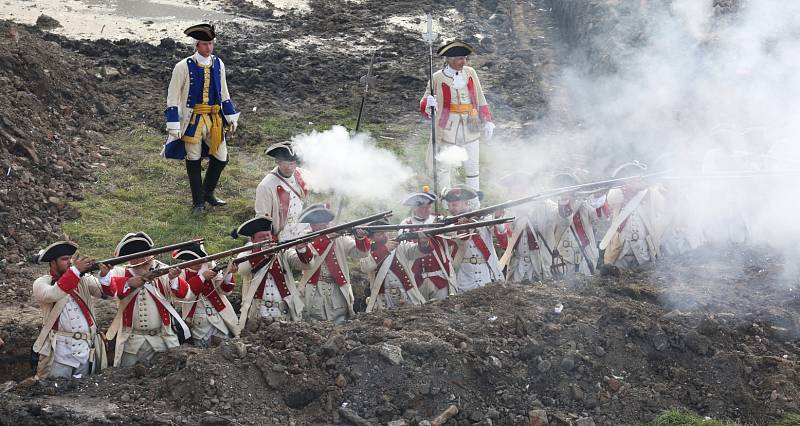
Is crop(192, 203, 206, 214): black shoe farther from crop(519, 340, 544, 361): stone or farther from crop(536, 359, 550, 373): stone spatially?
crop(536, 359, 550, 373): stone

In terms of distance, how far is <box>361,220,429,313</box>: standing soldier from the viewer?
1035cm

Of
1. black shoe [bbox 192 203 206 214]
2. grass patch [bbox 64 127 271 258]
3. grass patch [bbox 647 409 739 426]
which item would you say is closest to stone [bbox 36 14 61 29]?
grass patch [bbox 64 127 271 258]

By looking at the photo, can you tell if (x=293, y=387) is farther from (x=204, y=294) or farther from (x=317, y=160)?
(x=317, y=160)

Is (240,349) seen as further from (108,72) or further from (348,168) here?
(108,72)

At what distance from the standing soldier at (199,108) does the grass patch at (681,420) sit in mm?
7217

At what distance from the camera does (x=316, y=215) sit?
10.1m

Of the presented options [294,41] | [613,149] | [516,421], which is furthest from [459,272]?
[294,41]

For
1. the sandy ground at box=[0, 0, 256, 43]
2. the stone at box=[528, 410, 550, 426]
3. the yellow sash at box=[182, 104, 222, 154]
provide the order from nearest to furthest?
the stone at box=[528, 410, 550, 426], the yellow sash at box=[182, 104, 222, 154], the sandy ground at box=[0, 0, 256, 43]

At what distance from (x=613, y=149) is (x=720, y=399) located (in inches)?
Answer: 339

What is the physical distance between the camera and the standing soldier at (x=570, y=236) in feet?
37.2

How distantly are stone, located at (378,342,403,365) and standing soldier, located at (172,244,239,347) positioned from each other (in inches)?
80.5

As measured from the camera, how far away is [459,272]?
10.9 meters

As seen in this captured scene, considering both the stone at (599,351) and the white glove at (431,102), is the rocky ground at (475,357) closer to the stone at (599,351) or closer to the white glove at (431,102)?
the stone at (599,351)

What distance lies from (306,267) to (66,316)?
2.38m
